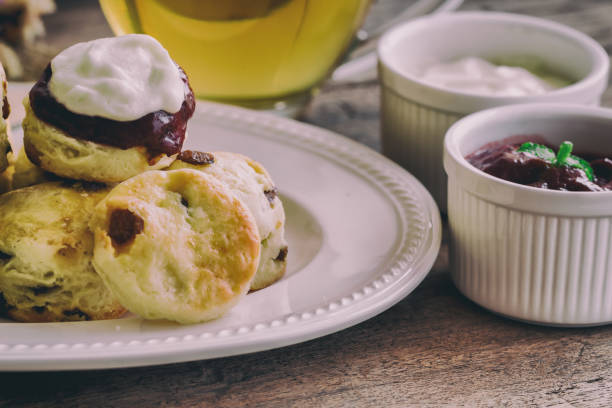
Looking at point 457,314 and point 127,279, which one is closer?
point 127,279

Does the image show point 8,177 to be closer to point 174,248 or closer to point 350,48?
point 174,248

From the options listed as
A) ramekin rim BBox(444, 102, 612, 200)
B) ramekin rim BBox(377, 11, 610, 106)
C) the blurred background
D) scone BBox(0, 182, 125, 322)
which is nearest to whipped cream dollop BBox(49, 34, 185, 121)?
scone BBox(0, 182, 125, 322)

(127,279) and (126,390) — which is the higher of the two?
(127,279)

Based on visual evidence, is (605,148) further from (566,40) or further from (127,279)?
(127,279)

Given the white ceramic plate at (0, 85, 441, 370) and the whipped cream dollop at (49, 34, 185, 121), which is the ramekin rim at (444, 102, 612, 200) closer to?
the white ceramic plate at (0, 85, 441, 370)

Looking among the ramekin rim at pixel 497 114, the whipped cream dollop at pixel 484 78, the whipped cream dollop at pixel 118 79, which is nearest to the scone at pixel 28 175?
the whipped cream dollop at pixel 118 79

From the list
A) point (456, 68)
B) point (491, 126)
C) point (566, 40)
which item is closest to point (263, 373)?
point (491, 126)

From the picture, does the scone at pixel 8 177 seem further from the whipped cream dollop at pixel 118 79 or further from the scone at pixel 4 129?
the whipped cream dollop at pixel 118 79

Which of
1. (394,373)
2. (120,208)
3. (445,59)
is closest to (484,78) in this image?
(445,59)
